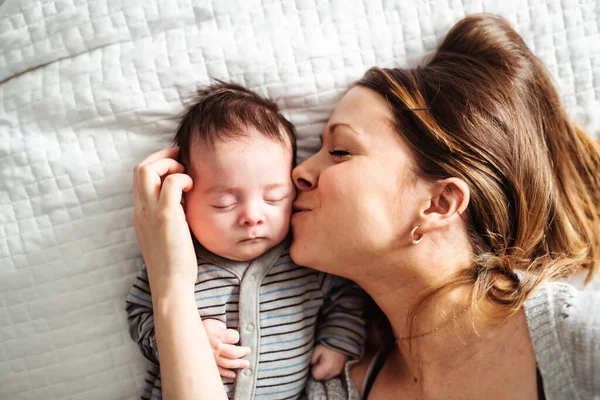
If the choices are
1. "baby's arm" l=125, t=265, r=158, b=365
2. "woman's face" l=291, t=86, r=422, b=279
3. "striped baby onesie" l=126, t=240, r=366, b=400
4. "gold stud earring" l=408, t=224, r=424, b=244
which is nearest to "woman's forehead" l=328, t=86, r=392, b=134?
"woman's face" l=291, t=86, r=422, b=279

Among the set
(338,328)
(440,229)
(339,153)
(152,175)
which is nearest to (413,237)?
(440,229)

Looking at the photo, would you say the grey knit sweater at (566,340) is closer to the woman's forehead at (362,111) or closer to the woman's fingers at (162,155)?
the woman's forehead at (362,111)

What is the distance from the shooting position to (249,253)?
1.33 m

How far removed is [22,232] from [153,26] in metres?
0.70

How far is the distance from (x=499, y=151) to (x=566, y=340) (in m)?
0.47

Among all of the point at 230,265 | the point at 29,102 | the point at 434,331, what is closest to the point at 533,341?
the point at 434,331

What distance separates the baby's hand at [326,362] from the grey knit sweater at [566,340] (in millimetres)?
529

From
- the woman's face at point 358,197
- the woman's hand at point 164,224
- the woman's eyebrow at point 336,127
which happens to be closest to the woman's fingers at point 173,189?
the woman's hand at point 164,224

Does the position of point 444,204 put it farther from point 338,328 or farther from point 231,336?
point 231,336

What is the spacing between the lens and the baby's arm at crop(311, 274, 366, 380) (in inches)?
57.1

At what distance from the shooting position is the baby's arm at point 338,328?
1.45 meters

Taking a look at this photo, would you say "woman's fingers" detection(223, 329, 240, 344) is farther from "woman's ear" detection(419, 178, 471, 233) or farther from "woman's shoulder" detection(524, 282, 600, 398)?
"woman's shoulder" detection(524, 282, 600, 398)

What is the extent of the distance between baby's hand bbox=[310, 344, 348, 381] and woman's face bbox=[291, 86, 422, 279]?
0.27 metres

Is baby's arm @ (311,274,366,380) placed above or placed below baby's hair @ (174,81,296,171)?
below
